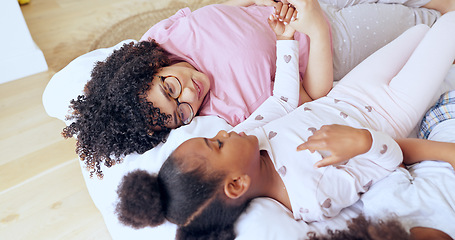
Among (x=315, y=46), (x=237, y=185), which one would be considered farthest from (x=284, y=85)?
(x=237, y=185)

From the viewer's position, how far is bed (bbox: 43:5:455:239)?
0.88 metres

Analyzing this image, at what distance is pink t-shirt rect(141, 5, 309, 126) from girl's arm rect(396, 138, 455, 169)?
17.3 inches

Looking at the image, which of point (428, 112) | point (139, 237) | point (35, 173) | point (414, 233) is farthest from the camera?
point (35, 173)

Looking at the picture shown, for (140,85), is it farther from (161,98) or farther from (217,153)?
(217,153)

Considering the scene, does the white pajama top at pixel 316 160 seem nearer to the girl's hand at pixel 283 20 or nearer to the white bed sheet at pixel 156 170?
the white bed sheet at pixel 156 170

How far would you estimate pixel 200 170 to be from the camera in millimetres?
863

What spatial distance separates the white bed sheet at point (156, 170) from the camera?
0.88 meters

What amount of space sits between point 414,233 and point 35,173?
4.47 feet

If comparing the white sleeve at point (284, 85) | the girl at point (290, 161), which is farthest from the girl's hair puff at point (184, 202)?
the white sleeve at point (284, 85)

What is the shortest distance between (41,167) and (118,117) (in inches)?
25.5

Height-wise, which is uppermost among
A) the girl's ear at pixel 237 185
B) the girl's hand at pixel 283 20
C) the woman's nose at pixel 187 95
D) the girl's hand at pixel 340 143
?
the girl's hand at pixel 283 20

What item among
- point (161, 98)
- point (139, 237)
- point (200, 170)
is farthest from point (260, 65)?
point (139, 237)

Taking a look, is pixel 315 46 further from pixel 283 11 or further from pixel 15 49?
pixel 15 49

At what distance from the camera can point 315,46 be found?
1.18m
